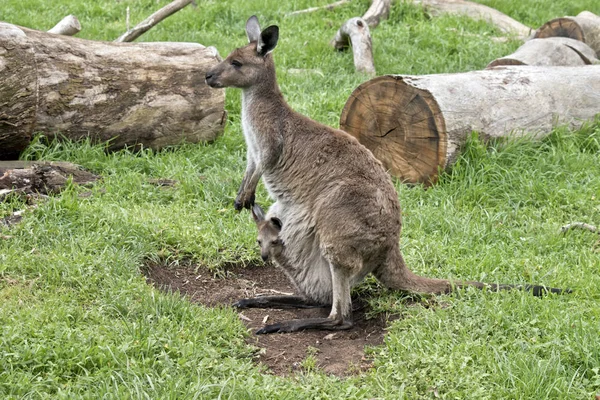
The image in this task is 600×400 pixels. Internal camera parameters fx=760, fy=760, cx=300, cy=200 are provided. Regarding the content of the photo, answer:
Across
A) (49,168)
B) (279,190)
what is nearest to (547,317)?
(279,190)

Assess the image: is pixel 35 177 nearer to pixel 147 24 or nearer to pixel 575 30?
pixel 147 24

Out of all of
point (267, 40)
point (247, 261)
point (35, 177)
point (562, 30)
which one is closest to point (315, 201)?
point (247, 261)

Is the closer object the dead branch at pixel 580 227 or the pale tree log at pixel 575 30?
the dead branch at pixel 580 227

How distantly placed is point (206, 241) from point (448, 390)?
247cm

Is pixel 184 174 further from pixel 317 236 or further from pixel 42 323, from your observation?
pixel 42 323

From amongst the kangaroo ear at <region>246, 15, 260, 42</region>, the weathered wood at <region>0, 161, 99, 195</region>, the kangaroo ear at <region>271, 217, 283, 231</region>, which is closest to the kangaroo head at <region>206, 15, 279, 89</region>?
the kangaroo ear at <region>246, 15, 260, 42</region>

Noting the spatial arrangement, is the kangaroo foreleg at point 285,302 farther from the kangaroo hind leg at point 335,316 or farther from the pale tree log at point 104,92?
the pale tree log at point 104,92

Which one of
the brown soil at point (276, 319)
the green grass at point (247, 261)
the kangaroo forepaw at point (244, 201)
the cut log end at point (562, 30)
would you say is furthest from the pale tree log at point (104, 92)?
the cut log end at point (562, 30)

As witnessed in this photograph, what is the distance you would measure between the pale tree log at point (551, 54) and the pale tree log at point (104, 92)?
3506mm

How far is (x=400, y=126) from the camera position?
272 inches

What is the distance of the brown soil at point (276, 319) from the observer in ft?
14.0

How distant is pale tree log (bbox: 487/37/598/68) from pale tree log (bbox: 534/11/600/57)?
2.65 feet

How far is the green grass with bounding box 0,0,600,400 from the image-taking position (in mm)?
3658

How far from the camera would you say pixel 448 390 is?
3.70 m
